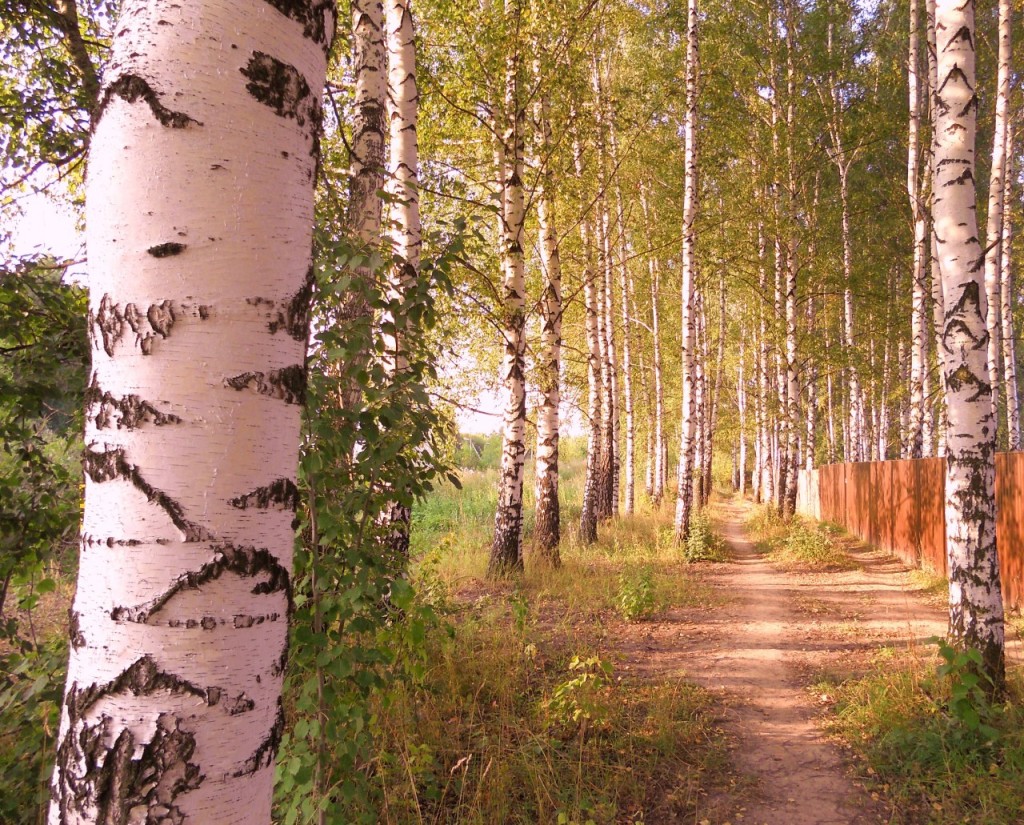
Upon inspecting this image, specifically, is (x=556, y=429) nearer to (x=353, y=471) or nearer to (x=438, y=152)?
(x=438, y=152)

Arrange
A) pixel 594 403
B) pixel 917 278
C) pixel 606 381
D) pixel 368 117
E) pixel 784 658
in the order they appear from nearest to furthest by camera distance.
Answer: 1. pixel 368 117
2. pixel 784 658
3. pixel 917 278
4. pixel 594 403
5. pixel 606 381

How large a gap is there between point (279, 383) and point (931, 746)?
455cm

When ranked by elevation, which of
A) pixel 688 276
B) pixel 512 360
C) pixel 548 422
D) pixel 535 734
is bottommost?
pixel 535 734

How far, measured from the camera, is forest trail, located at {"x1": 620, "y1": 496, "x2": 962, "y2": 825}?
11.9 ft

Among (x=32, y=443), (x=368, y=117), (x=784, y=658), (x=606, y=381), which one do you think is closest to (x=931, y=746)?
(x=784, y=658)

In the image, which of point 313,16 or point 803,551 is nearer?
point 313,16

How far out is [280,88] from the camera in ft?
3.71

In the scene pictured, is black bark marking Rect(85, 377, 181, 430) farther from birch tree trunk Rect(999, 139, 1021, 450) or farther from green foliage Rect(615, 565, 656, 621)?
birch tree trunk Rect(999, 139, 1021, 450)

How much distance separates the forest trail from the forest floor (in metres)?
0.01

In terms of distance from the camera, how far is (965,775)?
359 cm

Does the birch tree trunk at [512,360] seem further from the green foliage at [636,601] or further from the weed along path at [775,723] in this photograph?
the weed along path at [775,723]

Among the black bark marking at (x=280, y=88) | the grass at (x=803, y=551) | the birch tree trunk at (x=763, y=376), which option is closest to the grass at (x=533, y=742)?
the black bark marking at (x=280, y=88)

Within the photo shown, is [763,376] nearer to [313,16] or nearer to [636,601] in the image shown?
[636,601]

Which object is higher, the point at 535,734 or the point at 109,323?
the point at 109,323
